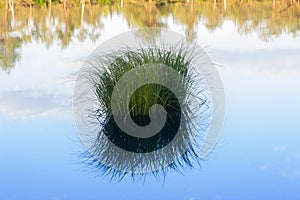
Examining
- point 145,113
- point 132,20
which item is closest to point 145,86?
point 145,113

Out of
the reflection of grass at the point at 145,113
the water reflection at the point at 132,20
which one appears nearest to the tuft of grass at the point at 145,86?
the reflection of grass at the point at 145,113

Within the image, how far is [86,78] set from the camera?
285 inches

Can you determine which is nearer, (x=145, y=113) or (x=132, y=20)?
(x=145, y=113)

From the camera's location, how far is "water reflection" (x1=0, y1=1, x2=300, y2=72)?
16828 millimetres

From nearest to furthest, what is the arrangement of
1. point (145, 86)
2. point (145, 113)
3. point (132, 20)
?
point (145, 86)
point (145, 113)
point (132, 20)

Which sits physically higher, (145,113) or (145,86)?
(145,86)

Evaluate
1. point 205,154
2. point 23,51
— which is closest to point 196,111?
point 205,154

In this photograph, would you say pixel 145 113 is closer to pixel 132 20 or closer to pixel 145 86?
pixel 145 86

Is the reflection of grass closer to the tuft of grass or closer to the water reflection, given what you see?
the tuft of grass

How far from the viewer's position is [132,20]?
21250 mm

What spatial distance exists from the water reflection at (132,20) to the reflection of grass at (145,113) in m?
5.35

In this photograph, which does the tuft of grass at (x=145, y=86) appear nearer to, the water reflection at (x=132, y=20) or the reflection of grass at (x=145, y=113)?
the reflection of grass at (x=145, y=113)

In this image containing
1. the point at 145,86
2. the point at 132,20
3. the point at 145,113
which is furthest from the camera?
the point at 132,20

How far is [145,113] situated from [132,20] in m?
15.2
